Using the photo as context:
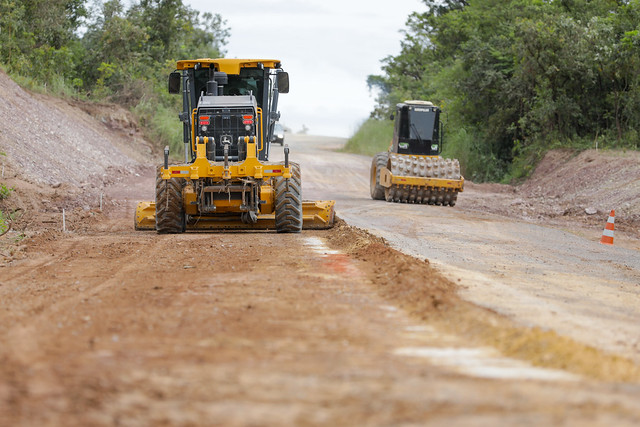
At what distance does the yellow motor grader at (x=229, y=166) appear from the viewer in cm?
1366

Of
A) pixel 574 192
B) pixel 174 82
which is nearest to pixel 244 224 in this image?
pixel 174 82

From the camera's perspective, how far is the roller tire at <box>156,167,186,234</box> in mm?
13906

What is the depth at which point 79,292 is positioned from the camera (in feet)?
25.9

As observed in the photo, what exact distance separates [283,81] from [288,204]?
2.42 metres

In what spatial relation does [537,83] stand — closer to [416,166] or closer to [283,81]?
[416,166]

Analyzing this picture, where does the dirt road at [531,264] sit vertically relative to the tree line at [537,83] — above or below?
below

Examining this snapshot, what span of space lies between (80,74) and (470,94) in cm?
1730

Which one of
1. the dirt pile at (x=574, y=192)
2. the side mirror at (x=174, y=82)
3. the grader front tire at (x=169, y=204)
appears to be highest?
the side mirror at (x=174, y=82)

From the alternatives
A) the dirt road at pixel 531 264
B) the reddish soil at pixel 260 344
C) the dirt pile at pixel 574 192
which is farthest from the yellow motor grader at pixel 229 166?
the dirt pile at pixel 574 192

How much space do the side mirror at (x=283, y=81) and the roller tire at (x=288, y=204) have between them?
70.6 inches

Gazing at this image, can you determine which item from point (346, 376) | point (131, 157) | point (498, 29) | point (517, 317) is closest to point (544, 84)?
point (498, 29)

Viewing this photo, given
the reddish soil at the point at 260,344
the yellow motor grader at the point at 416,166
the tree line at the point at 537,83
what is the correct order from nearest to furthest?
the reddish soil at the point at 260,344, the yellow motor grader at the point at 416,166, the tree line at the point at 537,83

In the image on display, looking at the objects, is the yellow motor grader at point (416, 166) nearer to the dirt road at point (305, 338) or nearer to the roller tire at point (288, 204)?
the roller tire at point (288, 204)

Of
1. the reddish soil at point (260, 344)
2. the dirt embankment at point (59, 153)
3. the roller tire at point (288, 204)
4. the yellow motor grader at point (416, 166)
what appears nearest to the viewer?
the reddish soil at point (260, 344)
